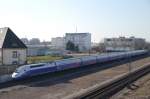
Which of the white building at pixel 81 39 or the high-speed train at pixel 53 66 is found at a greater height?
the white building at pixel 81 39

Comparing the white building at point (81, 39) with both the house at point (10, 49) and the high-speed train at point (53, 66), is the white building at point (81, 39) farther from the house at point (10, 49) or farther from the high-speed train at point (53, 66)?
the house at point (10, 49)

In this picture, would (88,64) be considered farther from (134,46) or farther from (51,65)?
(134,46)

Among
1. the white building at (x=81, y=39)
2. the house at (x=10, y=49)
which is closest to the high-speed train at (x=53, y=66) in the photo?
the house at (x=10, y=49)

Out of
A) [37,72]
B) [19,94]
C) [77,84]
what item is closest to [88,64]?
[37,72]

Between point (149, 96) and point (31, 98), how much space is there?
36.1 feet

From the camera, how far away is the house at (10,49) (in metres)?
57.0

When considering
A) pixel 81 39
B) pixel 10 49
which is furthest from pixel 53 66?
pixel 81 39

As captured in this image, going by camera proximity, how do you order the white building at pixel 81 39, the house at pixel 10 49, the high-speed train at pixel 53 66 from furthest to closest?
1. the white building at pixel 81 39
2. the house at pixel 10 49
3. the high-speed train at pixel 53 66

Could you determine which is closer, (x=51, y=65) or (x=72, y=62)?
(x=51, y=65)

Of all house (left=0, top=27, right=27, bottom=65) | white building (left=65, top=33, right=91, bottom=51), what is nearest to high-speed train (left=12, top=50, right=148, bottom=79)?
house (left=0, top=27, right=27, bottom=65)

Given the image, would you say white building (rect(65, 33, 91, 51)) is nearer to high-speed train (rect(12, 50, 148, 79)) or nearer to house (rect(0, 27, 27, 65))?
high-speed train (rect(12, 50, 148, 79))

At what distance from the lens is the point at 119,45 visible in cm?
17538

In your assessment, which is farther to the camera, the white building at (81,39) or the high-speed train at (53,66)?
the white building at (81,39)

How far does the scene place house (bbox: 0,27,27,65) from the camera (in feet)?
187
